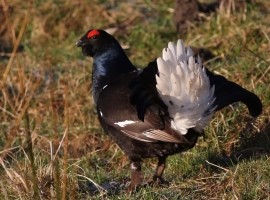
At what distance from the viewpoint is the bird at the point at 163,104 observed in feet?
12.4

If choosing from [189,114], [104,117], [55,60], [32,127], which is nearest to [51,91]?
[32,127]

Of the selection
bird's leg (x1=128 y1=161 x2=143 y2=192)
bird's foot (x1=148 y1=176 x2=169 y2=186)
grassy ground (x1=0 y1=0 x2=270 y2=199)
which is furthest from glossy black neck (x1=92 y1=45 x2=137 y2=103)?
bird's foot (x1=148 y1=176 x2=169 y2=186)

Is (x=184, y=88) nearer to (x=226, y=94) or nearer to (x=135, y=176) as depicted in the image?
(x=226, y=94)

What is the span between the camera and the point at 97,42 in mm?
4852

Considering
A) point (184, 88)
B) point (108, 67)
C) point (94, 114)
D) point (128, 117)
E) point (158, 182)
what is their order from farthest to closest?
point (94, 114), point (108, 67), point (158, 182), point (128, 117), point (184, 88)

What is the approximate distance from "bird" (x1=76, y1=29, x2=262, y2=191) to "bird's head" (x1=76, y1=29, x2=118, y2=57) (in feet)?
1.50

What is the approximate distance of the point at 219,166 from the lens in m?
4.27

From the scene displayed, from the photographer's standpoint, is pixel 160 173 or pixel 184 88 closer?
pixel 184 88

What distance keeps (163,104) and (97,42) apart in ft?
3.68

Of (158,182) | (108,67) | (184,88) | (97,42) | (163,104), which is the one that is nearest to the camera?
(184,88)

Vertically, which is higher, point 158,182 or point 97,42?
point 97,42

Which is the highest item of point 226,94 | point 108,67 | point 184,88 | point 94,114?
point 184,88

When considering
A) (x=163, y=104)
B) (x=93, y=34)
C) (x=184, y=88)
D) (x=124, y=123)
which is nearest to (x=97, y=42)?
(x=93, y=34)

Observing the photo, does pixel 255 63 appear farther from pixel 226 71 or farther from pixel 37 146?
pixel 37 146
